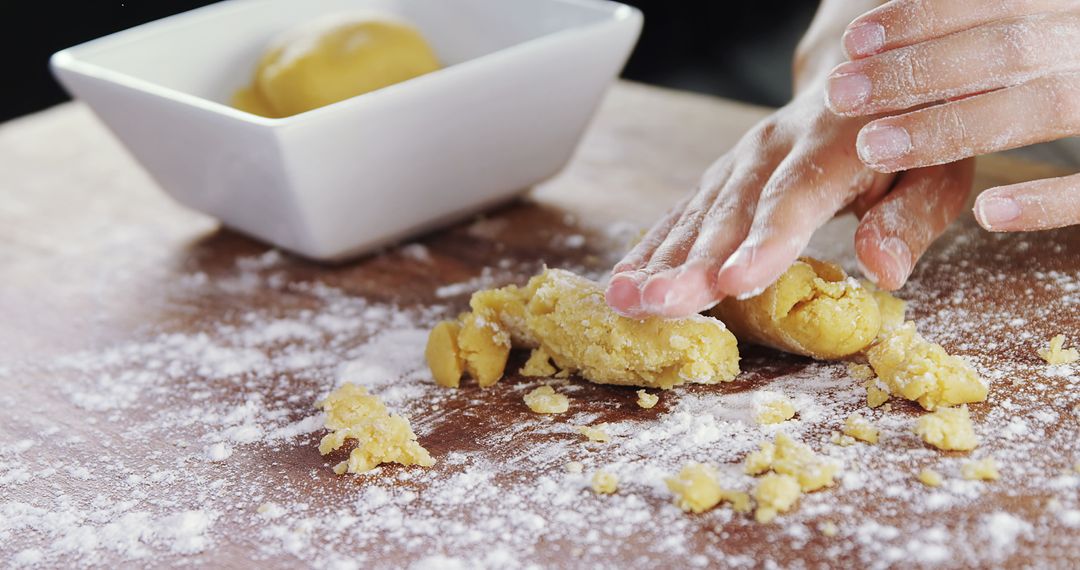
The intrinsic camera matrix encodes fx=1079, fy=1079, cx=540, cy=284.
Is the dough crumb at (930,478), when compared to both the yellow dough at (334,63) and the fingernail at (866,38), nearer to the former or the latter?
the fingernail at (866,38)

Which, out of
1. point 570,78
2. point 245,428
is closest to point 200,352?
point 245,428

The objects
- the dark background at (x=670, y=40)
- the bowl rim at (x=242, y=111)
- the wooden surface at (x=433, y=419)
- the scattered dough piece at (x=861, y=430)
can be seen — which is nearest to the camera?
the wooden surface at (x=433, y=419)

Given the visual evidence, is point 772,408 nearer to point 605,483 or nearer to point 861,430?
point 861,430

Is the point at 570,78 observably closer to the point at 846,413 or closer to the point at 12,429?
the point at 846,413

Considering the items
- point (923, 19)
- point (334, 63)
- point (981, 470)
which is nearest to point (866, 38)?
point (923, 19)

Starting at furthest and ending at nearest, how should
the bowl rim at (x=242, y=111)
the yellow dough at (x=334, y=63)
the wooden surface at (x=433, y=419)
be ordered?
the yellow dough at (x=334, y=63) < the bowl rim at (x=242, y=111) < the wooden surface at (x=433, y=419)

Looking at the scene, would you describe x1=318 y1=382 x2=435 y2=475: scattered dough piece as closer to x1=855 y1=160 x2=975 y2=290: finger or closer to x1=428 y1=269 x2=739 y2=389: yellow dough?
x1=428 y1=269 x2=739 y2=389: yellow dough

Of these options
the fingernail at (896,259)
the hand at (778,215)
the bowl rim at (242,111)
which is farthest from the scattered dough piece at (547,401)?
the bowl rim at (242,111)

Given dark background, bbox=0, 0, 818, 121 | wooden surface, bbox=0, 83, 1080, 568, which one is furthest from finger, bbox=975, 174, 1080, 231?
dark background, bbox=0, 0, 818, 121
